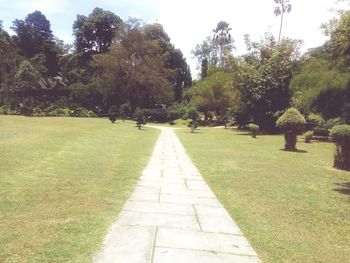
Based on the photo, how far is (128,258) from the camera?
14.9ft

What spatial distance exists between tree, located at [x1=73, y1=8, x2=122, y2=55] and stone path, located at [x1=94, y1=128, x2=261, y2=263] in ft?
169

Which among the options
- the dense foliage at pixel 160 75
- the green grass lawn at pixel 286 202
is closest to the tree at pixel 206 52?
the dense foliage at pixel 160 75

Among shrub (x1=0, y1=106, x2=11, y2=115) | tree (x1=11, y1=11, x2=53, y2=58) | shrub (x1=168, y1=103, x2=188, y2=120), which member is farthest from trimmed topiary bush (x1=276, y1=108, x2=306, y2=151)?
tree (x1=11, y1=11, x2=53, y2=58)

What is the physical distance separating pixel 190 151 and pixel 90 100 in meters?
37.2

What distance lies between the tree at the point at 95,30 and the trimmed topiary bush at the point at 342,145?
47422mm

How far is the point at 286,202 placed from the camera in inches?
326

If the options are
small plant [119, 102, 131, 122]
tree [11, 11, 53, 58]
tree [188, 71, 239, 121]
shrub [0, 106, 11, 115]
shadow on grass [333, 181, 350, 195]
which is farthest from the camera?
tree [11, 11, 53, 58]

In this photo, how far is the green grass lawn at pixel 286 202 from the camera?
5.49m

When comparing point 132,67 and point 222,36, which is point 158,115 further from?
point 222,36

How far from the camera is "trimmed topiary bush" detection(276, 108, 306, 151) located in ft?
61.8

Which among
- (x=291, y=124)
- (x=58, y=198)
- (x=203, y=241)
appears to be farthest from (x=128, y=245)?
(x=291, y=124)

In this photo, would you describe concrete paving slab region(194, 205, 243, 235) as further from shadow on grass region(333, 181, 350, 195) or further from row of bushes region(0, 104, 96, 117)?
row of bushes region(0, 104, 96, 117)

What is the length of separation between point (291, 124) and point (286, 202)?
11468 mm

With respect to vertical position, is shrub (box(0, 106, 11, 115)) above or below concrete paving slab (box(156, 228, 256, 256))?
above
